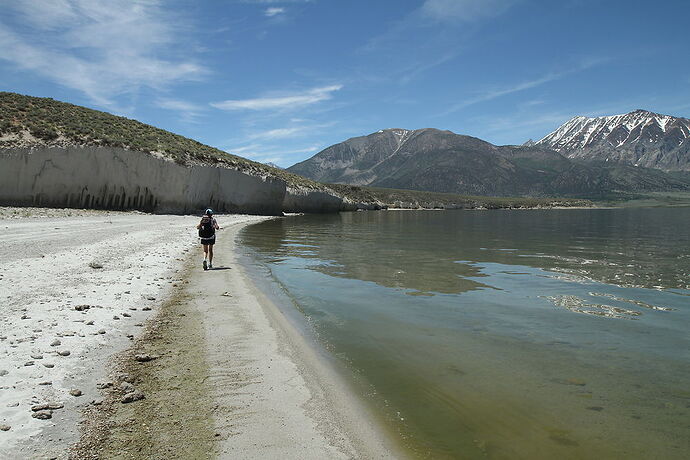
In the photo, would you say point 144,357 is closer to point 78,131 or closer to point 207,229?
point 207,229

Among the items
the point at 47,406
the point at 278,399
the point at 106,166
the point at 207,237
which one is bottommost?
the point at 278,399

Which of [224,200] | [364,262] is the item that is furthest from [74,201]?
[364,262]

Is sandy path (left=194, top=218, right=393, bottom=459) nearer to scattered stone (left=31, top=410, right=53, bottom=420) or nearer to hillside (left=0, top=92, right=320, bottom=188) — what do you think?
scattered stone (left=31, top=410, right=53, bottom=420)

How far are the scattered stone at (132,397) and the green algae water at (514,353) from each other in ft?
9.59

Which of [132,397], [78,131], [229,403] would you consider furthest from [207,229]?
[78,131]

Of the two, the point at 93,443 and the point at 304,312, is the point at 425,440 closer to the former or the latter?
the point at 93,443

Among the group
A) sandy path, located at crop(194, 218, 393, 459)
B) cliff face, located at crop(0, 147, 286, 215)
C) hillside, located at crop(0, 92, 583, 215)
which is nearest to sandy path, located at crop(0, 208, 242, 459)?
sandy path, located at crop(194, 218, 393, 459)

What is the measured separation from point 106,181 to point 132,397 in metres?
49.6

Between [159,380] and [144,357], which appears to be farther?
[144,357]

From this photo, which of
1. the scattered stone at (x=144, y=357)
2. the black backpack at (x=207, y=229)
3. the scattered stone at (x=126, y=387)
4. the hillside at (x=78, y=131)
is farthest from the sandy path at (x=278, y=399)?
the hillside at (x=78, y=131)

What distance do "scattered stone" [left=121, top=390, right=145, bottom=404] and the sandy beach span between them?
0.01 meters

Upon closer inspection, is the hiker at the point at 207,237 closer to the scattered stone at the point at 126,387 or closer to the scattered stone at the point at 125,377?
the scattered stone at the point at 125,377

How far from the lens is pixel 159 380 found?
564cm

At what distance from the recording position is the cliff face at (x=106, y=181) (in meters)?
41.9
